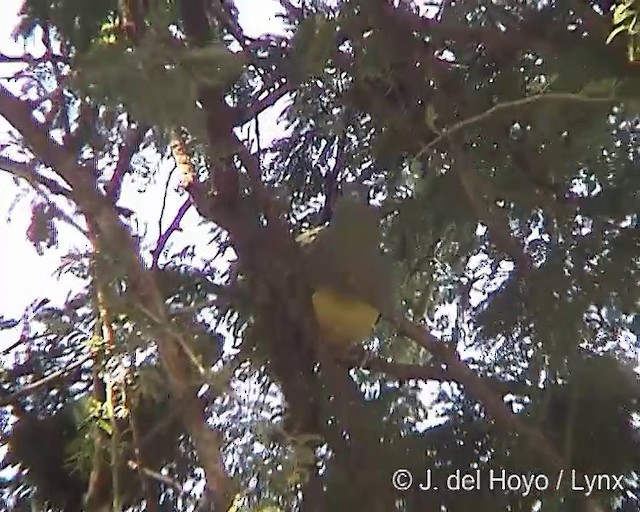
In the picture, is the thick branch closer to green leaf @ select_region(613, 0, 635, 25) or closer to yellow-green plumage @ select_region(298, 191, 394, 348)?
yellow-green plumage @ select_region(298, 191, 394, 348)

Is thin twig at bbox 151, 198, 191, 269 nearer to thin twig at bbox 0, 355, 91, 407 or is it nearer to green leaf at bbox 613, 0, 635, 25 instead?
thin twig at bbox 0, 355, 91, 407

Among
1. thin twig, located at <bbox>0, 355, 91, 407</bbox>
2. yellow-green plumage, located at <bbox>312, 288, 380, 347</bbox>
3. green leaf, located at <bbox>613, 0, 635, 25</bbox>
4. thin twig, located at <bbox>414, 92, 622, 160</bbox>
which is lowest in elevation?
thin twig, located at <bbox>0, 355, 91, 407</bbox>

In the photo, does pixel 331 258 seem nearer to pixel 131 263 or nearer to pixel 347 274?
pixel 347 274

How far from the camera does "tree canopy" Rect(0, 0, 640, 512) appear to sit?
1.51ft

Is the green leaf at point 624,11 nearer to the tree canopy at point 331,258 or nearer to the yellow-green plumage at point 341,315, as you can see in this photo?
the tree canopy at point 331,258

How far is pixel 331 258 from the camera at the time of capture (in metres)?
0.52

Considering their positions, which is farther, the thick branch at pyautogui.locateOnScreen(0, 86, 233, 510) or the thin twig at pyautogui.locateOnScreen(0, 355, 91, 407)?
the thin twig at pyautogui.locateOnScreen(0, 355, 91, 407)

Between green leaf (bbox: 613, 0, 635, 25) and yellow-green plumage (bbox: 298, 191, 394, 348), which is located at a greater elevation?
green leaf (bbox: 613, 0, 635, 25)

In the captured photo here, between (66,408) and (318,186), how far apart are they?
218 millimetres

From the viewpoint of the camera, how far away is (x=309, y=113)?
0.64 m

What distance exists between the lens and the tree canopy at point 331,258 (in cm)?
46

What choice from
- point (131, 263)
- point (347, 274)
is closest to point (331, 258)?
point (347, 274)

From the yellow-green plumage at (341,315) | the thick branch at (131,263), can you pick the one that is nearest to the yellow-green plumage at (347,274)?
the yellow-green plumage at (341,315)

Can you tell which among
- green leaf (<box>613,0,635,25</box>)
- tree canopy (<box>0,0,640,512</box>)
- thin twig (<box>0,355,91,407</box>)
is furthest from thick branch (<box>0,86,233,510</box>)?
green leaf (<box>613,0,635,25</box>)
